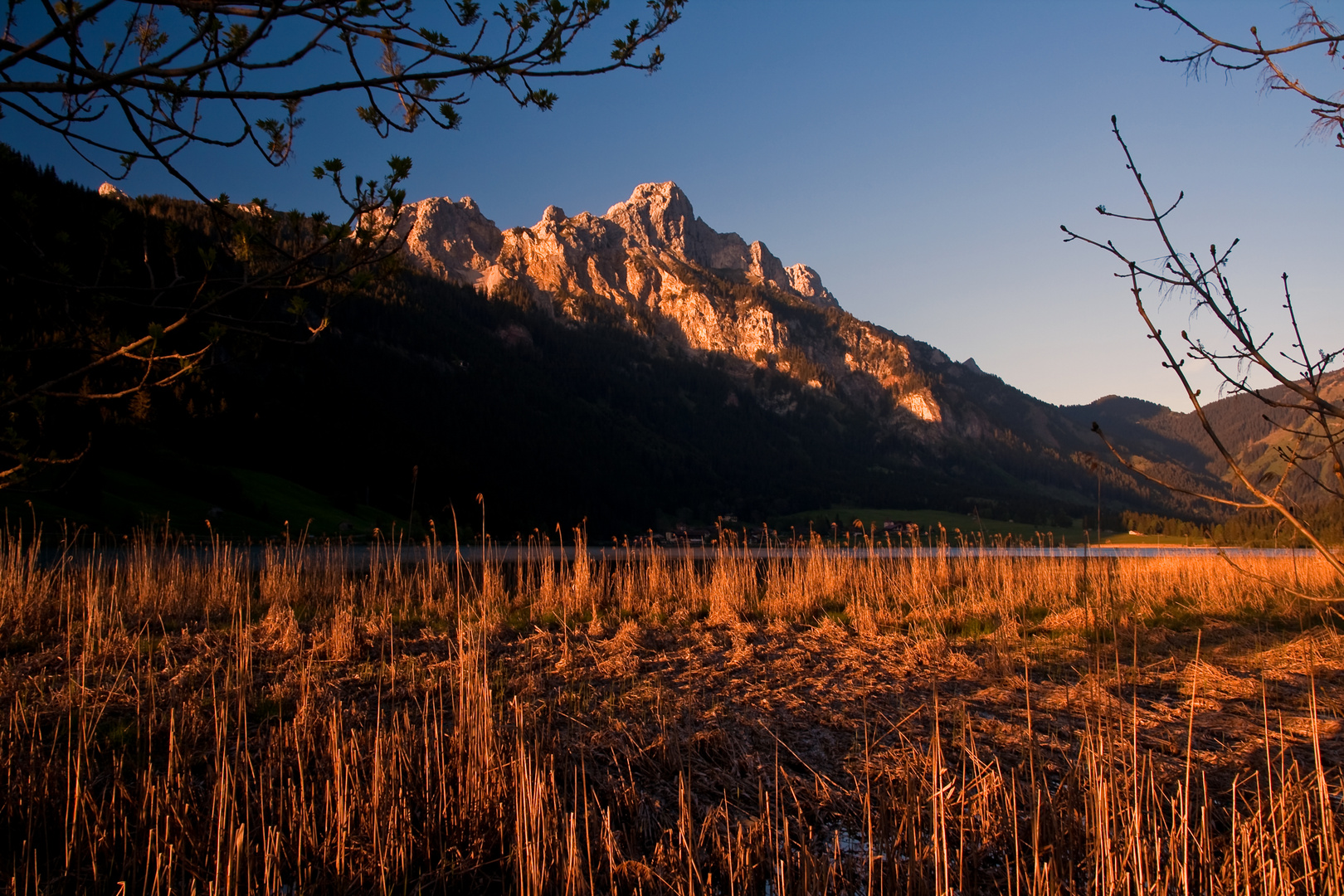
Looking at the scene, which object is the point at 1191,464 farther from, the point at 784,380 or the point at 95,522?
the point at 95,522

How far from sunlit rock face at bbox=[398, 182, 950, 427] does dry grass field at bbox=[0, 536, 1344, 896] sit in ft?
401

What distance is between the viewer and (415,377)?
204ft

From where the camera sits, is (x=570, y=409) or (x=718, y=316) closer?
(x=570, y=409)

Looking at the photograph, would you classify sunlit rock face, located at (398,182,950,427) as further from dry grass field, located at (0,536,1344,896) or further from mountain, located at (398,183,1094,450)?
dry grass field, located at (0,536,1344,896)

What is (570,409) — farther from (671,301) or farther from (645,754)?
(645,754)

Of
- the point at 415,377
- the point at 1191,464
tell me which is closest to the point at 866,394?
the point at 415,377

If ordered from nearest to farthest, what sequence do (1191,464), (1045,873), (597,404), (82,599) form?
1. (1045,873)
2. (82,599)
3. (597,404)
4. (1191,464)

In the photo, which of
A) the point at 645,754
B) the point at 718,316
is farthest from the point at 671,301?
the point at 645,754

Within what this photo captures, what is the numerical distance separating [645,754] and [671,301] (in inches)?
5811

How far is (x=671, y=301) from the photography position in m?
148

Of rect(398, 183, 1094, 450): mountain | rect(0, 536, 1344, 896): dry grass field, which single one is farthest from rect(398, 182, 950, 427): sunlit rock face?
rect(0, 536, 1344, 896): dry grass field

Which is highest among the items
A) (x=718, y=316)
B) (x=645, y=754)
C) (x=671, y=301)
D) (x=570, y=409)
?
(x=671, y=301)

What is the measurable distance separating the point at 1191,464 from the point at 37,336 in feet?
707

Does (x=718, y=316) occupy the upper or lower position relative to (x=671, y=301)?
lower
